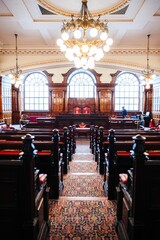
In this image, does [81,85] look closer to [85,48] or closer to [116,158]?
[85,48]

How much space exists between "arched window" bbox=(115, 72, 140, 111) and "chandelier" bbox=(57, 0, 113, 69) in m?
8.54

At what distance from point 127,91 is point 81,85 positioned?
3.24 metres

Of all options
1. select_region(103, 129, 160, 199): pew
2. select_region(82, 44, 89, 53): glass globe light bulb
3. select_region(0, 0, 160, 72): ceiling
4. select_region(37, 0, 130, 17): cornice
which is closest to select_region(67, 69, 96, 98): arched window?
select_region(0, 0, 160, 72): ceiling

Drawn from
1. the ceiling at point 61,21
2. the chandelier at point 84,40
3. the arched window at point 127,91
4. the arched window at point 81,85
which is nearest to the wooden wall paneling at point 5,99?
the ceiling at point 61,21

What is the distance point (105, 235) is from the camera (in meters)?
2.49

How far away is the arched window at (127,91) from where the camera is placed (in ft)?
47.9

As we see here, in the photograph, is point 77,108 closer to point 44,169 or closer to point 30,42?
point 30,42

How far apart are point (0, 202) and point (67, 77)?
1235 cm

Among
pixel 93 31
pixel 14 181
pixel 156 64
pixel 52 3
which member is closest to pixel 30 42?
pixel 52 3

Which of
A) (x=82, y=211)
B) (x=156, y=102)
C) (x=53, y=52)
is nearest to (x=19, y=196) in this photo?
(x=82, y=211)

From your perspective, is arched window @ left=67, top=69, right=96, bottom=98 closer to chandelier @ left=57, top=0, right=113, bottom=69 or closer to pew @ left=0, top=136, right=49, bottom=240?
chandelier @ left=57, top=0, right=113, bottom=69

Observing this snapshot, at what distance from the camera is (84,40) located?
5.71 metres

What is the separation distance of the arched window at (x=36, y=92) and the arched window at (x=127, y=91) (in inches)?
195

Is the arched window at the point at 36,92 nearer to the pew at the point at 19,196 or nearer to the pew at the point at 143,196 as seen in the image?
the pew at the point at 19,196
